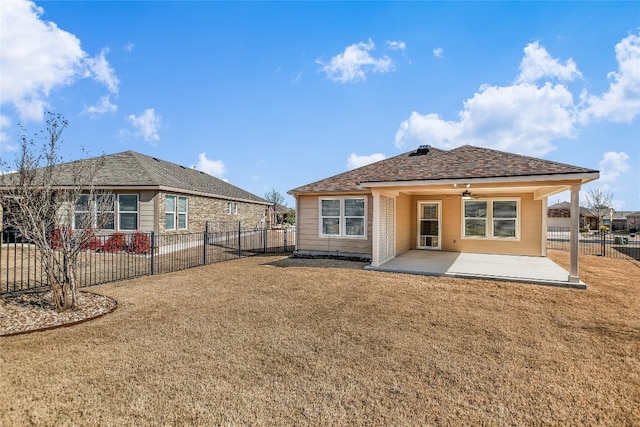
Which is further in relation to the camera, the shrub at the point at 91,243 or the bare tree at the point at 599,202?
the bare tree at the point at 599,202

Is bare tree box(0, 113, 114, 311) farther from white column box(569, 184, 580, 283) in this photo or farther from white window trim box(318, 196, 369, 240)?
white column box(569, 184, 580, 283)

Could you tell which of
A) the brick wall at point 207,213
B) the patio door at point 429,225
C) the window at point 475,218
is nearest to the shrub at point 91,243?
the brick wall at point 207,213

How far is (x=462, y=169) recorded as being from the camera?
29.3 feet

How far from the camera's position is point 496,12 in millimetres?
9883

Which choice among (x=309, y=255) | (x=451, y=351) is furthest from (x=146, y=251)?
(x=451, y=351)

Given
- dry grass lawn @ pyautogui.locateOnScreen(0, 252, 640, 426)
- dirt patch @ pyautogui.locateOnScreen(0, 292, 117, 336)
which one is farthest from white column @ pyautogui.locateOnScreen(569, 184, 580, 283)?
dirt patch @ pyautogui.locateOnScreen(0, 292, 117, 336)

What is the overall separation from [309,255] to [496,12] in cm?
1065

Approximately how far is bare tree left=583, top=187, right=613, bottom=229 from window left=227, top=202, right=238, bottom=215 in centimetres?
5229

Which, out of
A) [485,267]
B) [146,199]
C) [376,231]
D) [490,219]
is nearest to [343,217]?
[376,231]

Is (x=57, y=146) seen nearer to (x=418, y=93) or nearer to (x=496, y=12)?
(x=418, y=93)

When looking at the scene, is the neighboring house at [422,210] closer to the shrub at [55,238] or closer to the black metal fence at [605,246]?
the black metal fence at [605,246]

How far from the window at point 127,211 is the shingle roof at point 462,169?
23.5 ft

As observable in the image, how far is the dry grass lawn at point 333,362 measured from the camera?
2650mm

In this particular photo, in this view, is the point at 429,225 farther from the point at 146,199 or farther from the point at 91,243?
the point at 146,199
